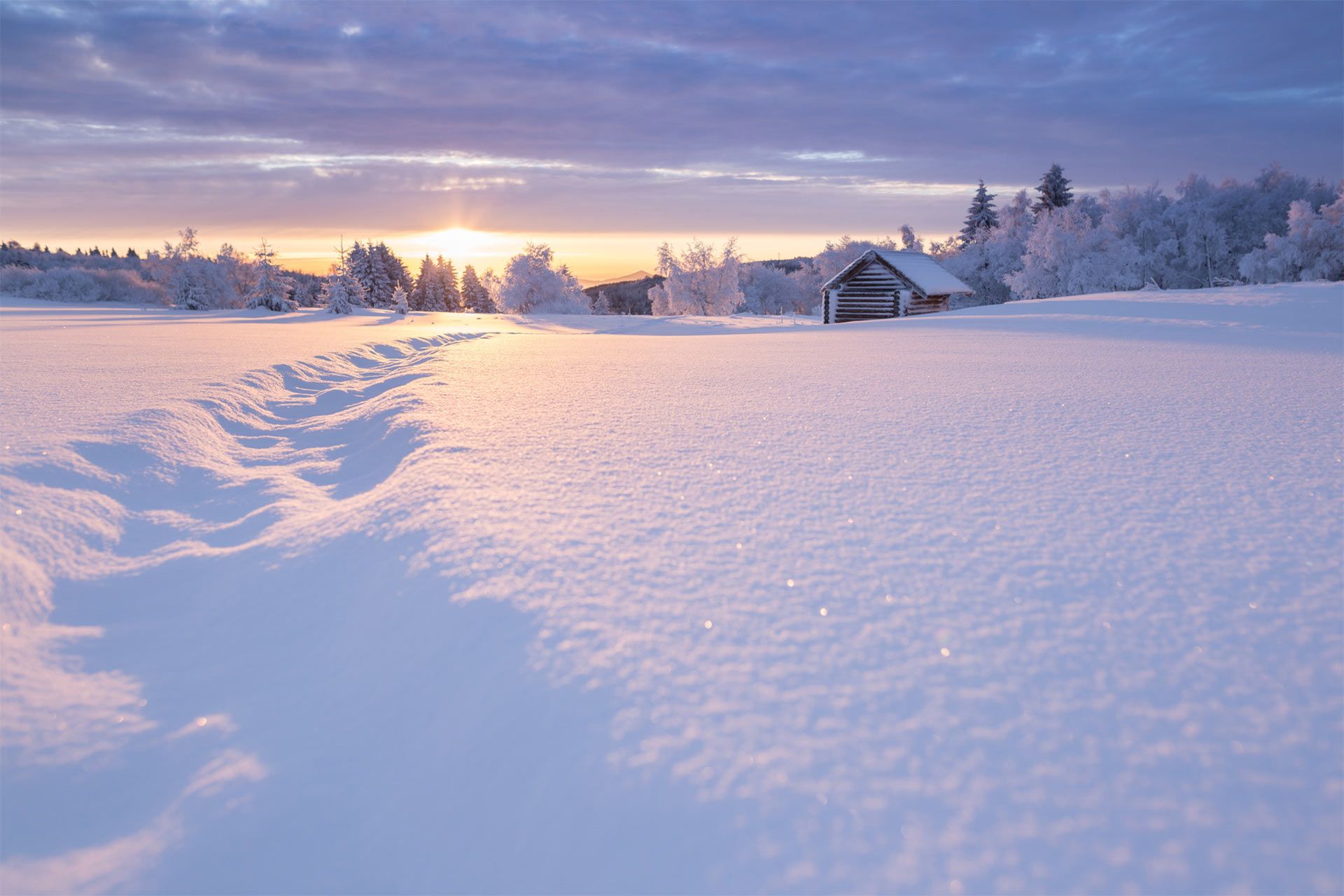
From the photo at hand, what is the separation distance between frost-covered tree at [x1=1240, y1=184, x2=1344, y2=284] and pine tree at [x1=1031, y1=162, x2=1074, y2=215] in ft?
84.7

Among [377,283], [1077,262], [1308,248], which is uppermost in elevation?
[377,283]

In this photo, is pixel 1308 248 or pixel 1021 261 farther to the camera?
pixel 1021 261

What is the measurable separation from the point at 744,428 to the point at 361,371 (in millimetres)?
12019

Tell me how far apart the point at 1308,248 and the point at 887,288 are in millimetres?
25932

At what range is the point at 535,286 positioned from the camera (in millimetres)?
65875

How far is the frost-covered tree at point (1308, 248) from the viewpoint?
3544 cm

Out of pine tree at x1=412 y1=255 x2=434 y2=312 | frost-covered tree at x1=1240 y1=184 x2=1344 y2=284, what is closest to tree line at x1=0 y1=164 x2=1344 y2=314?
frost-covered tree at x1=1240 y1=184 x2=1344 y2=284

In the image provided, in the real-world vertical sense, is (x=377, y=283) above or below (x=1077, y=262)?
above

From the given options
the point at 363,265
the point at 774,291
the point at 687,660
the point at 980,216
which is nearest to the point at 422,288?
the point at 363,265

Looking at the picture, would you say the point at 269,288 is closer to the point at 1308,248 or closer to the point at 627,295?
the point at 1308,248

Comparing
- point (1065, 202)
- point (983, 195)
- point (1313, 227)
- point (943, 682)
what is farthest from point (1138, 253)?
point (943, 682)

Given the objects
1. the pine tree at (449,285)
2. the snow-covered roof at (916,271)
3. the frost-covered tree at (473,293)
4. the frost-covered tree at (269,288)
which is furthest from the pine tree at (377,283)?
the snow-covered roof at (916,271)

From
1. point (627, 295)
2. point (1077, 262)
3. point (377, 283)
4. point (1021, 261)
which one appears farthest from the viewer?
point (627, 295)

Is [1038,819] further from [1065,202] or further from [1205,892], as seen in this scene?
[1065,202]
